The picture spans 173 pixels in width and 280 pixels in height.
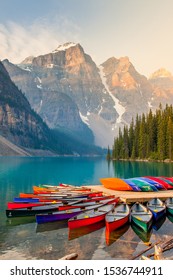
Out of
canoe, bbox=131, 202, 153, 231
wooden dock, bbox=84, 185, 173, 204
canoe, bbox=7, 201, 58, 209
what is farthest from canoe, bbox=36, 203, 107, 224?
wooden dock, bbox=84, 185, 173, 204

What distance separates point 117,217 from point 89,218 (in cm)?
260

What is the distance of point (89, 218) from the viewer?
25.3 m

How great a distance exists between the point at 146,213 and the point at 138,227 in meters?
2.86

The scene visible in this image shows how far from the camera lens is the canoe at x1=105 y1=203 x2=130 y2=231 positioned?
78.7ft

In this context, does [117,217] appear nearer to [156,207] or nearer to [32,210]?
[156,207]

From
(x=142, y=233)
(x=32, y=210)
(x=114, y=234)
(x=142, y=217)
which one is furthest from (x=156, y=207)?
(x=32, y=210)

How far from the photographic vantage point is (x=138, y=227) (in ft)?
82.6

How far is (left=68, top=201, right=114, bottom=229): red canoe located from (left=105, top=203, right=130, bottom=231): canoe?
570mm

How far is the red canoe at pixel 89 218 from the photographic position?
24.5 meters

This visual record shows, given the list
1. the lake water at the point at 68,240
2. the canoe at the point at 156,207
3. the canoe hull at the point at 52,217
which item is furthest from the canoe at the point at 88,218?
the canoe at the point at 156,207

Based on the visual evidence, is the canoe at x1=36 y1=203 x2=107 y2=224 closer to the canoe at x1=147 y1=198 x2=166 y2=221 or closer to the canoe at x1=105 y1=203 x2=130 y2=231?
the canoe at x1=105 y1=203 x2=130 y2=231

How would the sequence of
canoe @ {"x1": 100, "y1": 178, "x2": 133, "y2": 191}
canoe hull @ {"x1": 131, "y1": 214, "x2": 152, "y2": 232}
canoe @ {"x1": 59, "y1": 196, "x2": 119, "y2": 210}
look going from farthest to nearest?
1. canoe @ {"x1": 100, "y1": 178, "x2": 133, "y2": 191}
2. canoe @ {"x1": 59, "y1": 196, "x2": 119, "y2": 210}
3. canoe hull @ {"x1": 131, "y1": 214, "x2": 152, "y2": 232}

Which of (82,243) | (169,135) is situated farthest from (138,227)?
(169,135)
